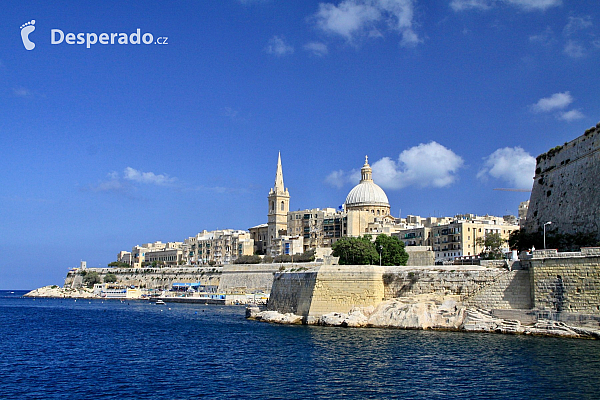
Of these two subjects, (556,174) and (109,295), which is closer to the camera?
(556,174)

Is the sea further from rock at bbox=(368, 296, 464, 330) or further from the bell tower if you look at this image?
the bell tower

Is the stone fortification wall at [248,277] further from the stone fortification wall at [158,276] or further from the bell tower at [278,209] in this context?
the bell tower at [278,209]

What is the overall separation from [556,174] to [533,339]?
47.1 ft

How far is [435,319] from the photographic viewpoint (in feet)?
97.3

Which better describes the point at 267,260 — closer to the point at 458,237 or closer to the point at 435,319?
the point at 458,237

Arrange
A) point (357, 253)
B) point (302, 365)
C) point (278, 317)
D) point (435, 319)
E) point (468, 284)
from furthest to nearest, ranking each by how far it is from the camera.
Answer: point (357, 253), point (278, 317), point (468, 284), point (435, 319), point (302, 365)

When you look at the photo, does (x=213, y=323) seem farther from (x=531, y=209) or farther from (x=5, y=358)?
(x=531, y=209)

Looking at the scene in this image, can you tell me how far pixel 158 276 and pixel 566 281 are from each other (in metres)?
72.7

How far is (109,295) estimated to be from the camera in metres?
81.6

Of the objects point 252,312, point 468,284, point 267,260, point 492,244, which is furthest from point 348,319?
point 267,260

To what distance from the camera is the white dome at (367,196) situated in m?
83.1

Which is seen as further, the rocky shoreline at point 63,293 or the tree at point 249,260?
the rocky shoreline at point 63,293

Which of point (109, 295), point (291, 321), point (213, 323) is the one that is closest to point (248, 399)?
point (291, 321)

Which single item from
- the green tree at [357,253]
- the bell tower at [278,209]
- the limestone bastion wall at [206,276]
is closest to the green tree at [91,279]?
the limestone bastion wall at [206,276]
